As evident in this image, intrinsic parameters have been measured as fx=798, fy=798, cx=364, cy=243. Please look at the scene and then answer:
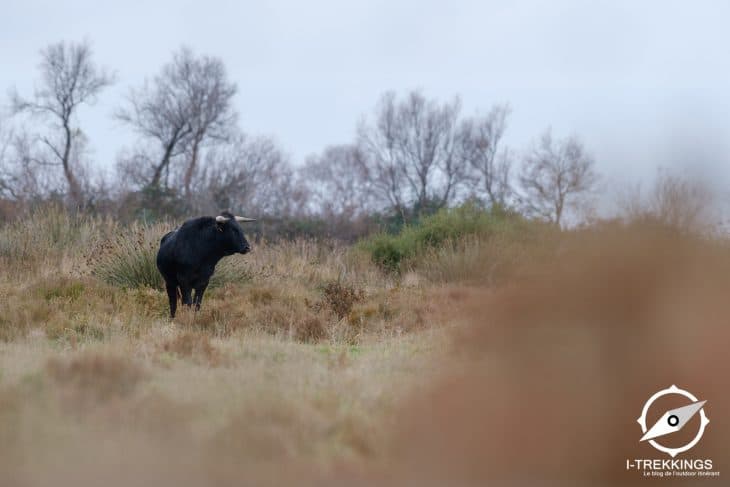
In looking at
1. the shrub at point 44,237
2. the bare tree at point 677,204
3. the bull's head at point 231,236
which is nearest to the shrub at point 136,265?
the shrub at point 44,237

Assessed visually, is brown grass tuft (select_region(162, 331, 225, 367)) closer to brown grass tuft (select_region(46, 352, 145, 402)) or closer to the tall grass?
brown grass tuft (select_region(46, 352, 145, 402))

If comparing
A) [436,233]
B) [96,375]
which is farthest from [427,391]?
[436,233]

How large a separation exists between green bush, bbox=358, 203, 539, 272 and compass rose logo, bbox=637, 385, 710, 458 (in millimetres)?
13997

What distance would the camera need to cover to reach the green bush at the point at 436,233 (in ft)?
70.9

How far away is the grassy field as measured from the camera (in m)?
→ 6.07

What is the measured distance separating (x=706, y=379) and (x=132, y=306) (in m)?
9.67

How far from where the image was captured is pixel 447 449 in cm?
636

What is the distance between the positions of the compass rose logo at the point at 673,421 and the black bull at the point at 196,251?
27.6 ft

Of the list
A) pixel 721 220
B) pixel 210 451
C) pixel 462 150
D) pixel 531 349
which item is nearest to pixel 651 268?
pixel 721 220

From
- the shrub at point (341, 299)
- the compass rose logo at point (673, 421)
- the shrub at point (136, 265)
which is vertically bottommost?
the compass rose logo at point (673, 421)

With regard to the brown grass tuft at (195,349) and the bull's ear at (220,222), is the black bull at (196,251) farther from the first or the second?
the brown grass tuft at (195,349)

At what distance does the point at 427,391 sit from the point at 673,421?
6.79 feet

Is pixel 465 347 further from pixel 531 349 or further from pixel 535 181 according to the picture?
pixel 535 181

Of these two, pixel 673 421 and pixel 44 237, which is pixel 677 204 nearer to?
pixel 673 421
